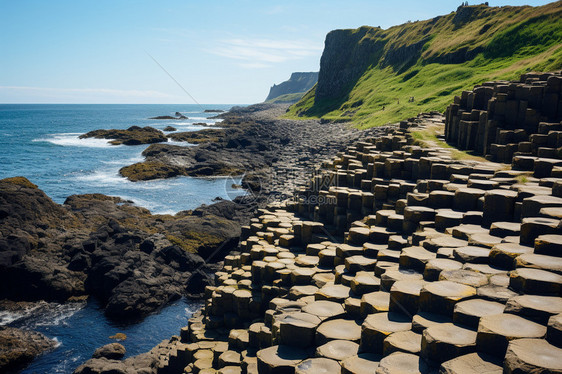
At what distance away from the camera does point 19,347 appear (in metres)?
12.9

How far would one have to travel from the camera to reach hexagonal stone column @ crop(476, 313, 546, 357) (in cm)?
479

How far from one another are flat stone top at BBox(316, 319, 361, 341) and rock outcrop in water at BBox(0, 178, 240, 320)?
10797 millimetres

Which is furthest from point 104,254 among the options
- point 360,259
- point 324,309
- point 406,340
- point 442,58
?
point 442,58

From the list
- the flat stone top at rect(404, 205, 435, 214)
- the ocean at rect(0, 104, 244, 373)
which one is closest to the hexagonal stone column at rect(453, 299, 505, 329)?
the flat stone top at rect(404, 205, 435, 214)

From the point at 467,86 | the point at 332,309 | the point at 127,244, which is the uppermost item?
the point at 467,86

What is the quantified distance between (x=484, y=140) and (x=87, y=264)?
54.5ft

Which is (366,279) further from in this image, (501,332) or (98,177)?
(98,177)

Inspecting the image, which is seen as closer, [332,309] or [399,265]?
[332,309]

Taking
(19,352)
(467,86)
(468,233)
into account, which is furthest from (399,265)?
(467,86)

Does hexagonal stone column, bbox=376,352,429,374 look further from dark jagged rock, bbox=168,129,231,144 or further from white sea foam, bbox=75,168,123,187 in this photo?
dark jagged rock, bbox=168,129,231,144

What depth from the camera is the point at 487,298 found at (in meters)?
5.94

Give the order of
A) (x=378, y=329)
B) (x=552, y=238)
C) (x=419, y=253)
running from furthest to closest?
(x=419, y=253)
(x=552, y=238)
(x=378, y=329)

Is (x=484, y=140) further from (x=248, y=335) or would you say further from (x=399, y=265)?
(x=248, y=335)

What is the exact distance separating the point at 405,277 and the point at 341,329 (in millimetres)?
1482
